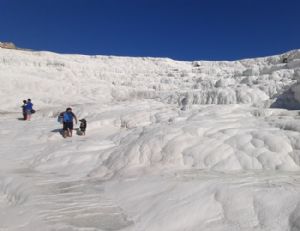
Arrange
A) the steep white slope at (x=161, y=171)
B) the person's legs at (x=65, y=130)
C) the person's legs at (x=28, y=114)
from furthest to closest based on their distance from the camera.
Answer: the person's legs at (x=28, y=114), the person's legs at (x=65, y=130), the steep white slope at (x=161, y=171)

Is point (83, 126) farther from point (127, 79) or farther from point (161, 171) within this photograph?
point (127, 79)

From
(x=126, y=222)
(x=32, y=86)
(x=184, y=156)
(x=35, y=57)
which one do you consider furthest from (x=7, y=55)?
(x=126, y=222)

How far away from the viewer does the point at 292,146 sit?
799 cm

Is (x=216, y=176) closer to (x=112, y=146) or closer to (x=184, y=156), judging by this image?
(x=184, y=156)

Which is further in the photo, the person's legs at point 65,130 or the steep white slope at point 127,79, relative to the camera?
the steep white slope at point 127,79

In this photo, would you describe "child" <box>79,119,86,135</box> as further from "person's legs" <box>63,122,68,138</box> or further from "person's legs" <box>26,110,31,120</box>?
"person's legs" <box>26,110,31,120</box>

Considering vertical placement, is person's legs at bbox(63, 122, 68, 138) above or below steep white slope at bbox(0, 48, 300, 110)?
below

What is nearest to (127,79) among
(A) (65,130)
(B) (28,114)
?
(B) (28,114)

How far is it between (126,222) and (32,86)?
27.7 m

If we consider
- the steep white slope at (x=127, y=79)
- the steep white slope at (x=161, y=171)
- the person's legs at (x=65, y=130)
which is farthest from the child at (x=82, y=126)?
the steep white slope at (x=127, y=79)

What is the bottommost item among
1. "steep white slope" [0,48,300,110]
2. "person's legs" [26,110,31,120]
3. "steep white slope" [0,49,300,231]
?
"steep white slope" [0,49,300,231]

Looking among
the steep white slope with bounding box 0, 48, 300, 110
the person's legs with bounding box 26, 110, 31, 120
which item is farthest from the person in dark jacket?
the steep white slope with bounding box 0, 48, 300, 110

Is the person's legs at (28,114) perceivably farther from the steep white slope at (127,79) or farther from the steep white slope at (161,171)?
the steep white slope at (127,79)

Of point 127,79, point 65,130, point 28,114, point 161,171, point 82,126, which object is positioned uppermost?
point 127,79
